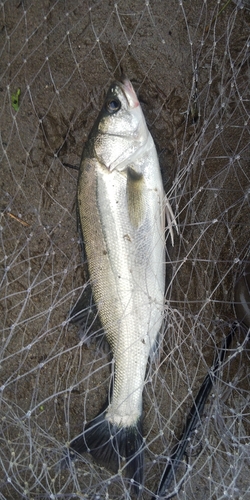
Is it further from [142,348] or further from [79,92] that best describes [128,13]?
[142,348]

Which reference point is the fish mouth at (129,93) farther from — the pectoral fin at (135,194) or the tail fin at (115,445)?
the tail fin at (115,445)

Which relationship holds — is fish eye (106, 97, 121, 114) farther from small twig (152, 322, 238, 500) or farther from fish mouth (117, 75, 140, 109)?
small twig (152, 322, 238, 500)

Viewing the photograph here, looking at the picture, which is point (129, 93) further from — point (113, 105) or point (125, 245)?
point (125, 245)

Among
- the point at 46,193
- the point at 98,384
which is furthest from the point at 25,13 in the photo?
the point at 98,384

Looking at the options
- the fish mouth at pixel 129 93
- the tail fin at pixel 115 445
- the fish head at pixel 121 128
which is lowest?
the tail fin at pixel 115 445

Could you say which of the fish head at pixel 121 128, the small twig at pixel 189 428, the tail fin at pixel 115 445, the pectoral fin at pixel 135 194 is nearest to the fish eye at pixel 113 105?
the fish head at pixel 121 128

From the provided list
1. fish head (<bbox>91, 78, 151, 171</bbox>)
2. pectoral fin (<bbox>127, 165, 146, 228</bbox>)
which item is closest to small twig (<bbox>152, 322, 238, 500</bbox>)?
pectoral fin (<bbox>127, 165, 146, 228</bbox>)
